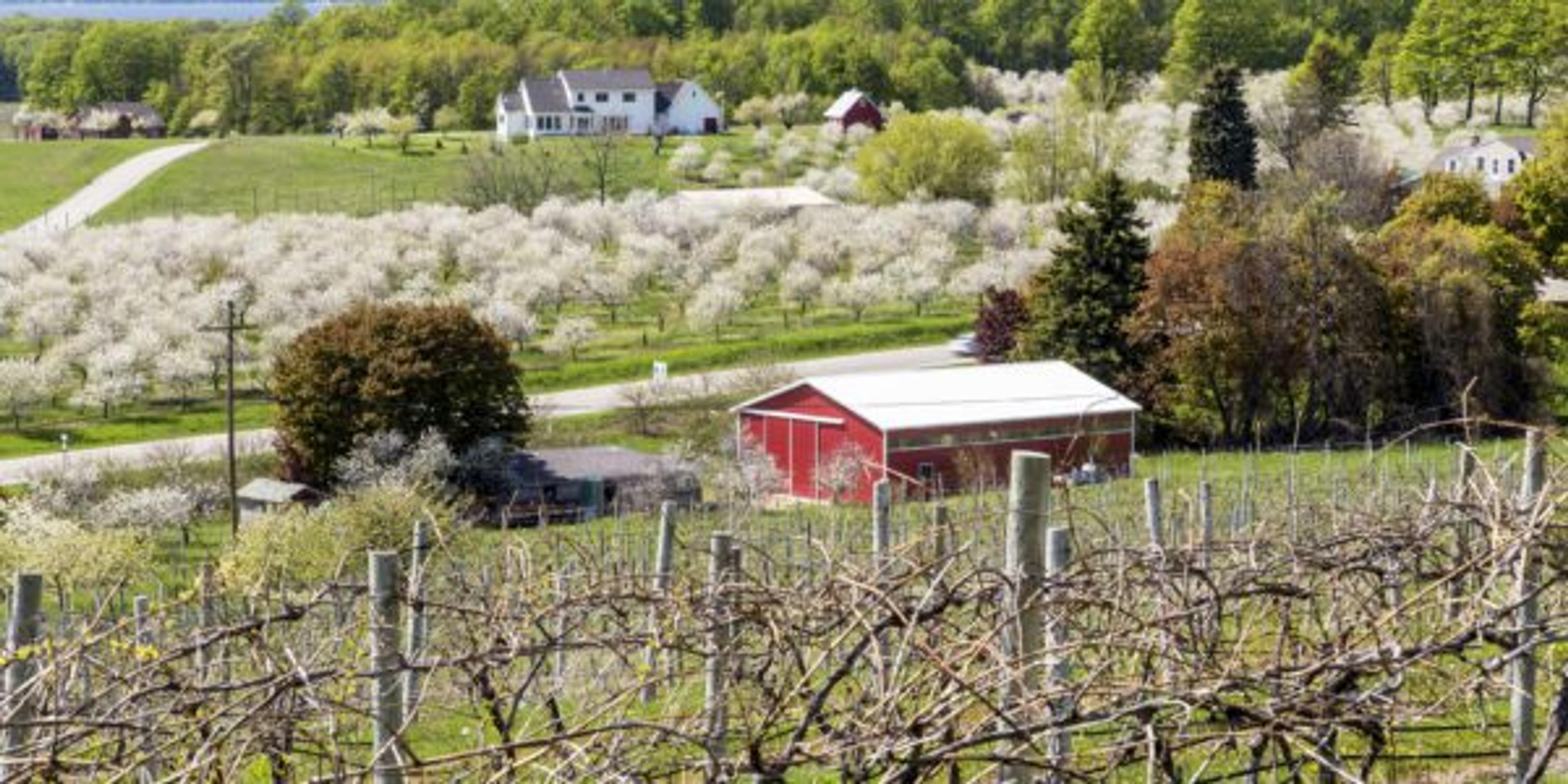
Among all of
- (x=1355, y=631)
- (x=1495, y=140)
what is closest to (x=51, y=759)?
(x=1355, y=631)

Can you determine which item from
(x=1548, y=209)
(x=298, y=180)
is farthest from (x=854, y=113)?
(x=1548, y=209)

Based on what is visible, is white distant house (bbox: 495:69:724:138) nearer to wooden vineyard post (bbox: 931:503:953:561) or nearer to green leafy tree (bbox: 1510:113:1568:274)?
green leafy tree (bbox: 1510:113:1568:274)

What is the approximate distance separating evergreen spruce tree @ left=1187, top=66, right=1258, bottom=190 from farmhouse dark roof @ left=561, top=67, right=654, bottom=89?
113ft

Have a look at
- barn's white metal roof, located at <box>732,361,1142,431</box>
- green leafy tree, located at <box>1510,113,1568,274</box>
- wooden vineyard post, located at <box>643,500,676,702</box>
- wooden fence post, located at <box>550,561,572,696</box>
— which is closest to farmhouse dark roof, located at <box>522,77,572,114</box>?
green leafy tree, located at <box>1510,113,1568,274</box>

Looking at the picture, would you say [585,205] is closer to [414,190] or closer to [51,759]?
[414,190]

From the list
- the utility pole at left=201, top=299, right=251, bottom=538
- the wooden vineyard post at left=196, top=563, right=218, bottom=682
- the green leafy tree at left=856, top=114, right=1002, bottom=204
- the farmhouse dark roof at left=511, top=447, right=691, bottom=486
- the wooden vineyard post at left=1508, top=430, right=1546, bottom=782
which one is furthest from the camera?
the green leafy tree at left=856, top=114, right=1002, bottom=204

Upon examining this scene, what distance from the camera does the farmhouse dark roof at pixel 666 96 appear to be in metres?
80.2

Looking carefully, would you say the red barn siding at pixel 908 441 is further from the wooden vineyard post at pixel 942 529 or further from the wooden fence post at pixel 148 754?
the wooden fence post at pixel 148 754

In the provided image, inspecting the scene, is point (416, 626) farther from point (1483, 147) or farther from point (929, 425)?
point (1483, 147)

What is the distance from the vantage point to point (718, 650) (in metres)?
4.79

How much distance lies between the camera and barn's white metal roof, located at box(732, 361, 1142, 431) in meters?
28.8

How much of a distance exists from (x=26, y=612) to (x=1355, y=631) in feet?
12.1

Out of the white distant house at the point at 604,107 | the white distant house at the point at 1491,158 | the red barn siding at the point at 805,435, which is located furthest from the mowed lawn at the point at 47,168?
the white distant house at the point at 1491,158

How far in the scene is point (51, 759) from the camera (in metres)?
4.04
